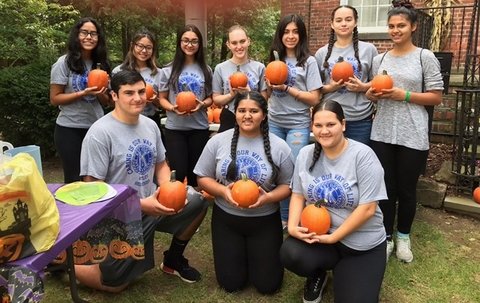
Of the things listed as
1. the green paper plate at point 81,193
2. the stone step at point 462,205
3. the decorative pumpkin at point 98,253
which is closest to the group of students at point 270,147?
the decorative pumpkin at point 98,253

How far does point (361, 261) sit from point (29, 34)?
987 cm

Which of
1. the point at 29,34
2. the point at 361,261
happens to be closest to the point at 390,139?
the point at 361,261

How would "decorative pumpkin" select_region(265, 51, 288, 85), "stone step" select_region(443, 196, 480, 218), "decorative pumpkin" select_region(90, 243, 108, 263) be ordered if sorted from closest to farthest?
"decorative pumpkin" select_region(90, 243, 108, 263)
"decorative pumpkin" select_region(265, 51, 288, 85)
"stone step" select_region(443, 196, 480, 218)

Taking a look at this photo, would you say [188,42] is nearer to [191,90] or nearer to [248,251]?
[191,90]

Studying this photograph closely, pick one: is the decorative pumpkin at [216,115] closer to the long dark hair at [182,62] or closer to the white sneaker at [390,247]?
the long dark hair at [182,62]

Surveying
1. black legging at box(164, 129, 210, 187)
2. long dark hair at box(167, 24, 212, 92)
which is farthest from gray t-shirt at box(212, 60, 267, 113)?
black legging at box(164, 129, 210, 187)

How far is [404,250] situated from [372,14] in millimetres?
6652

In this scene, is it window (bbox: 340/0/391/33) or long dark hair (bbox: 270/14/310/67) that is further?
window (bbox: 340/0/391/33)

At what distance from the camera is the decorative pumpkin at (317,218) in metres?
2.88

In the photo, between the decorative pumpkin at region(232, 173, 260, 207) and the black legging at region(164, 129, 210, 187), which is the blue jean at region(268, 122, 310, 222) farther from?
the decorative pumpkin at region(232, 173, 260, 207)

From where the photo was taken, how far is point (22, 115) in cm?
699

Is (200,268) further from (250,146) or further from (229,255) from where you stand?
(250,146)

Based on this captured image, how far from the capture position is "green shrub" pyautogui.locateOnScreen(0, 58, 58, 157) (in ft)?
22.5

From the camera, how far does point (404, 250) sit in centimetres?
387
